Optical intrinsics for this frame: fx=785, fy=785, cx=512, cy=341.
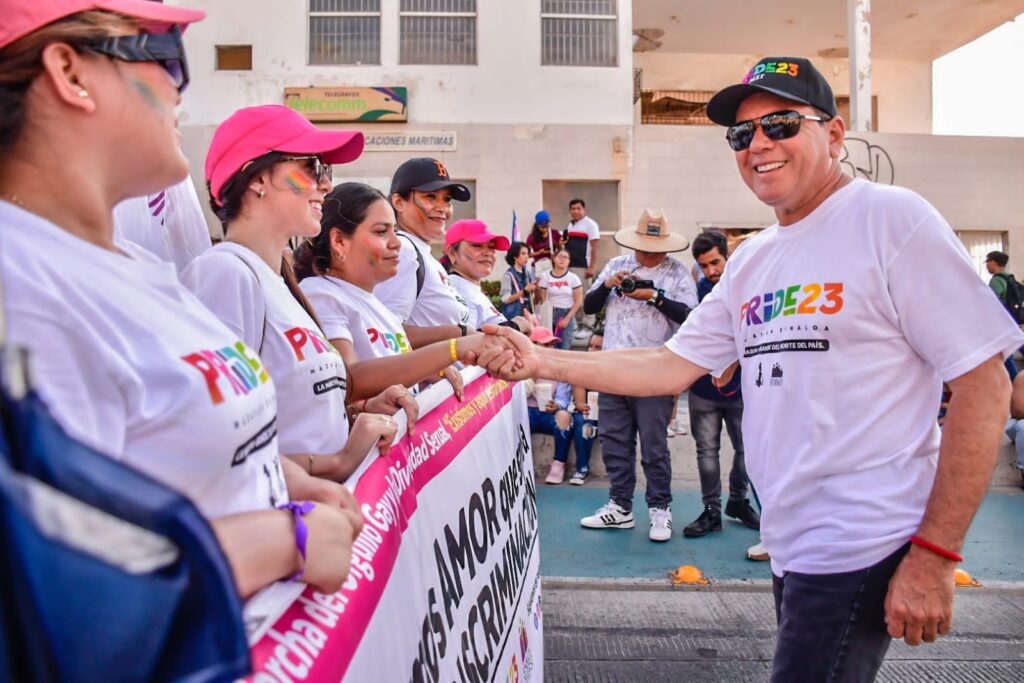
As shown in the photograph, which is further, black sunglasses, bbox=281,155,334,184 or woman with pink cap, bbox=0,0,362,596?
black sunglasses, bbox=281,155,334,184

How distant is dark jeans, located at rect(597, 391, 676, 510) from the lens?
5.88m

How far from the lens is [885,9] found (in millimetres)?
18469

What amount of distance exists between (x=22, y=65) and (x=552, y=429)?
6.66 metres

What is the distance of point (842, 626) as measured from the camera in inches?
80.0

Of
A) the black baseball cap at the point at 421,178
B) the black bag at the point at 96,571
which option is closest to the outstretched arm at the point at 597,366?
Answer: the black baseball cap at the point at 421,178

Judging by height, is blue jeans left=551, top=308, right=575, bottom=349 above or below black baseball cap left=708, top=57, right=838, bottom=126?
below

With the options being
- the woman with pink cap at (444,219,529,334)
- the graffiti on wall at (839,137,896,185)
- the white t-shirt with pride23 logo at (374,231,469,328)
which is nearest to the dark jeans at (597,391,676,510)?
the woman with pink cap at (444,219,529,334)

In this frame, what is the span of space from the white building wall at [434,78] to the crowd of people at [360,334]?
12309mm

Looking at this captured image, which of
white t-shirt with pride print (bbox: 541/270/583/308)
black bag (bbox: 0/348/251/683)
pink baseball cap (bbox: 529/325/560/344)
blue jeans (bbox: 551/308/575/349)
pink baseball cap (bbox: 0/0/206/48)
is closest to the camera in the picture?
black bag (bbox: 0/348/251/683)

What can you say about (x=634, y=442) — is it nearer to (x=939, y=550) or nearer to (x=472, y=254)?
(x=472, y=254)

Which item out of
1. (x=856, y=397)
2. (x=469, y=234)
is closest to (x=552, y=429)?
(x=469, y=234)

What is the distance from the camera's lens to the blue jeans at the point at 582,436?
7355mm

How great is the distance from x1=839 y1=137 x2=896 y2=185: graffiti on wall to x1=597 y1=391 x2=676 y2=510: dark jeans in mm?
12077

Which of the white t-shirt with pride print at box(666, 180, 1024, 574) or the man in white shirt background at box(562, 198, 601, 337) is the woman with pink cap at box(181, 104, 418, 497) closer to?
the white t-shirt with pride print at box(666, 180, 1024, 574)
